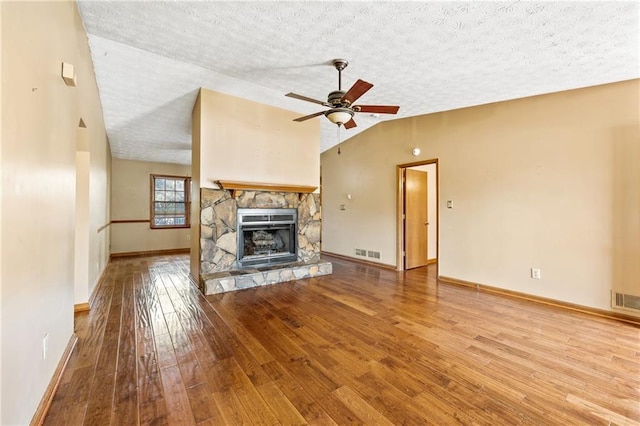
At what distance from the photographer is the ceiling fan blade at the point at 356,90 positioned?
94.0 inches

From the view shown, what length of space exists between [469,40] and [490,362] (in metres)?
2.77

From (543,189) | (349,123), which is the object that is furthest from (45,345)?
(543,189)

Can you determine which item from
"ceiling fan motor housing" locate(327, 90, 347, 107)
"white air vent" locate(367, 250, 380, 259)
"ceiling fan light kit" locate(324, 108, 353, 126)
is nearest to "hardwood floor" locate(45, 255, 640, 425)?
"white air vent" locate(367, 250, 380, 259)

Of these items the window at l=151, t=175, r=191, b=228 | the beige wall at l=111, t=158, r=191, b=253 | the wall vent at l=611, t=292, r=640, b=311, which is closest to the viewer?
the wall vent at l=611, t=292, r=640, b=311

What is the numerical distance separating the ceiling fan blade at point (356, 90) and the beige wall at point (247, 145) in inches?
79.2

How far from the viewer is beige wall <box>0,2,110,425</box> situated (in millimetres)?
1187

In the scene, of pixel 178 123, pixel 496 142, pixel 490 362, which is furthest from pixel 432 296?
pixel 178 123

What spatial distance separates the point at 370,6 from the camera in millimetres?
2166

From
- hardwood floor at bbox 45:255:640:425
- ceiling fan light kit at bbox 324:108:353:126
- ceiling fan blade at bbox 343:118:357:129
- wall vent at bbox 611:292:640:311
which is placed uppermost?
ceiling fan blade at bbox 343:118:357:129

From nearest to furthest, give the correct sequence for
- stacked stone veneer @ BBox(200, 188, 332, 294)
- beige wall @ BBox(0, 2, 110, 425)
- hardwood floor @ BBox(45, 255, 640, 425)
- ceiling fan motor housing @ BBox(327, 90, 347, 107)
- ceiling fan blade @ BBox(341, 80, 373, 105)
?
beige wall @ BBox(0, 2, 110, 425), hardwood floor @ BBox(45, 255, 640, 425), ceiling fan blade @ BBox(341, 80, 373, 105), ceiling fan motor housing @ BBox(327, 90, 347, 107), stacked stone veneer @ BBox(200, 188, 332, 294)

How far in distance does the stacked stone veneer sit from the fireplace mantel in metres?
0.13

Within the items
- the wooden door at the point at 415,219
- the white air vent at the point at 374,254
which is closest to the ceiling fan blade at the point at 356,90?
the wooden door at the point at 415,219

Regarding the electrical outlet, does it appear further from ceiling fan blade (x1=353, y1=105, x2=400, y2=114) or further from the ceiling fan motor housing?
ceiling fan blade (x1=353, y1=105, x2=400, y2=114)

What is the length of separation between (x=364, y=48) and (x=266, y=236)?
3080mm
